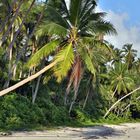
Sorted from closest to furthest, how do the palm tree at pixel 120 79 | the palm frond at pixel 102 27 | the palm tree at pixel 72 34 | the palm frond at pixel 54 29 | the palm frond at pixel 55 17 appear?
the palm tree at pixel 72 34, the palm frond at pixel 54 29, the palm frond at pixel 55 17, the palm frond at pixel 102 27, the palm tree at pixel 120 79

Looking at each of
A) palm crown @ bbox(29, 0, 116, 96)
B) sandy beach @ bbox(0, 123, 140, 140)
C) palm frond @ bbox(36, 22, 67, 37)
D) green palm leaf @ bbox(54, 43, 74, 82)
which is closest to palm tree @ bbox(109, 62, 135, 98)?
sandy beach @ bbox(0, 123, 140, 140)

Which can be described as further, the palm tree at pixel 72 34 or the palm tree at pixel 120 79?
the palm tree at pixel 120 79

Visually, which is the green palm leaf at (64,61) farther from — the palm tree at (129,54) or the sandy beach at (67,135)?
the palm tree at (129,54)

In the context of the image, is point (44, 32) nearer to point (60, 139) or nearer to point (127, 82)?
point (60, 139)

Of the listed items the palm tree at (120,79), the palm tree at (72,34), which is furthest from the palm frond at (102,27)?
the palm tree at (120,79)

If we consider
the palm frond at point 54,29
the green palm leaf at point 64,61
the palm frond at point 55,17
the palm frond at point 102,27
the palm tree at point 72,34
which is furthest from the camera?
the palm frond at point 102,27

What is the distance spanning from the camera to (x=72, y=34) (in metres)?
25.1

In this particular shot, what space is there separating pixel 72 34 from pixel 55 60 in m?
2.14

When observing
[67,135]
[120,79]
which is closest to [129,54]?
[120,79]

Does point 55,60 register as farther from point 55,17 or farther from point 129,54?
point 129,54

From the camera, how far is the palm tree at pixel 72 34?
24156 mm

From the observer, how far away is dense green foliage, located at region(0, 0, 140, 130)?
82.2 feet

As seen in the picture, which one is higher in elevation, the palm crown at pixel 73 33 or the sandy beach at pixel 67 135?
the palm crown at pixel 73 33

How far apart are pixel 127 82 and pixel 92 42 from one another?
141 feet
